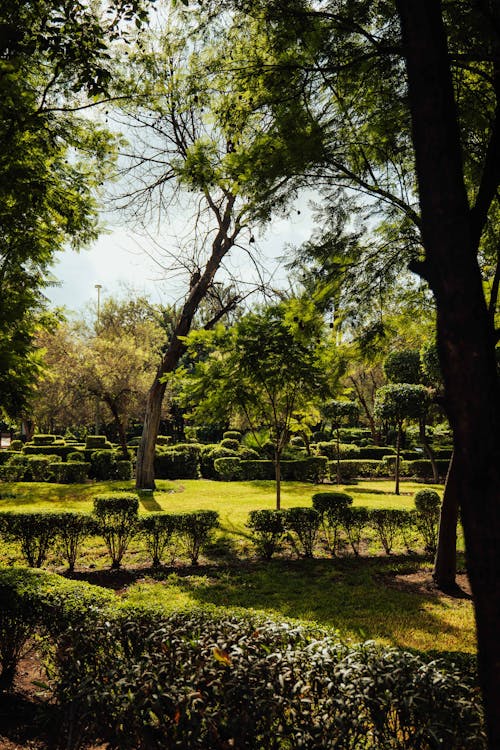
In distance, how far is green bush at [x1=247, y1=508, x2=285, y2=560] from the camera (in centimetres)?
849

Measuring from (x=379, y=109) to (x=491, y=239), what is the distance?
227 centimetres

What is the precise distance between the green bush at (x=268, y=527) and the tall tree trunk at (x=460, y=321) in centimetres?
687

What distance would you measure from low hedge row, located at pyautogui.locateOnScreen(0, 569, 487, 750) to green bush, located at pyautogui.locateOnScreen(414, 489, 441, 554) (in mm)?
6723

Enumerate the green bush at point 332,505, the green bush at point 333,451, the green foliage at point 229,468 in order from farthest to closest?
1. the green bush at point 333,451
2. the green foliage at point 229,468
3. the green bush at point 332,505

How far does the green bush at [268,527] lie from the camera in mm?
8492

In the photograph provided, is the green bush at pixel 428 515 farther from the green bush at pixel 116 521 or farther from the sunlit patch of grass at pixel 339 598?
the green bush at pixel 116 521

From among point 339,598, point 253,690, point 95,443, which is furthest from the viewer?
point 95,443

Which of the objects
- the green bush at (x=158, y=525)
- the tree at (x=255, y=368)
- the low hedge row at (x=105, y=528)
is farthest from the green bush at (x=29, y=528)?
the tree at (x=255, y=368)

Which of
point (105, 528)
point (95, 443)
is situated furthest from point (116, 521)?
point (95, 443)

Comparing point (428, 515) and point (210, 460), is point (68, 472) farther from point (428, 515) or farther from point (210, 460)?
point (428, 515)

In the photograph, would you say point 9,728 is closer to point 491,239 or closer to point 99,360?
point 491,239

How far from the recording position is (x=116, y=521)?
26.2ft

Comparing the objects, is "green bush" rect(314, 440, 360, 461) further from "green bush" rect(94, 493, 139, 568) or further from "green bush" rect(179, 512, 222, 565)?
"green bush" rect(94, 493, 139, 568)

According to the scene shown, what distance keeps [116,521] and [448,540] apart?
5639 millimetres
